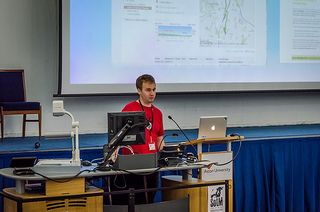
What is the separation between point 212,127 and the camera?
373cm

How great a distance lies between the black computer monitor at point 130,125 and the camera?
9.77 ft

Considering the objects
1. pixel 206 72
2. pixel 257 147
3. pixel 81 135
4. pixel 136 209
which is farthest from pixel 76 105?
pixel 136 209

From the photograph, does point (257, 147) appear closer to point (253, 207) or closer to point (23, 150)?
point (253, 207)

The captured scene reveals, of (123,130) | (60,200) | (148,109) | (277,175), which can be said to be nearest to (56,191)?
(60,200)

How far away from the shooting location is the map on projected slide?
245 inches

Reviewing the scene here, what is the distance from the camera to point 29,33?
5809 millimetres

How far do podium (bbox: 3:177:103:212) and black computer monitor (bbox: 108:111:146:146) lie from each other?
0.36m

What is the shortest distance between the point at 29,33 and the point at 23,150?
2200 mm

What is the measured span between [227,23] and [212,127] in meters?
3.00

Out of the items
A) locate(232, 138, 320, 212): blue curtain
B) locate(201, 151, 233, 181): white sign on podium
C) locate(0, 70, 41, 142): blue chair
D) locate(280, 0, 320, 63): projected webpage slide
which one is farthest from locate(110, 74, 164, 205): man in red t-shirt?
locate(280, 0, 320, 63): projected webpage slide

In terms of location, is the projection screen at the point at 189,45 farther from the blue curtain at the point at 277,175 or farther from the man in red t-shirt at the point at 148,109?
the man in red t-shirt at the point at 148,109

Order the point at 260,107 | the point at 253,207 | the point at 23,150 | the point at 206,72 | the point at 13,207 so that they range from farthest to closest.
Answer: the point at 260,107 < the point at 206,72 < the point at 253,207 < the point at 23,150 < the point at 13,207

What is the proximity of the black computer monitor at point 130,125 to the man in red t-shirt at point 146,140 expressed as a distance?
292 mm

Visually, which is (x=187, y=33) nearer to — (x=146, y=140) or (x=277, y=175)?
(x=277, y=175)
